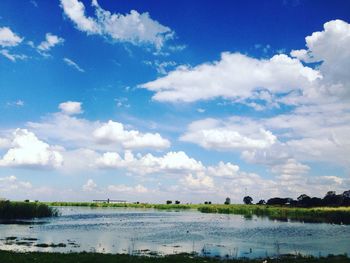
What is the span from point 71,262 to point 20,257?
14.4 feet

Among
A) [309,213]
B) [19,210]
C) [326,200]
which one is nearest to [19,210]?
[19,210]

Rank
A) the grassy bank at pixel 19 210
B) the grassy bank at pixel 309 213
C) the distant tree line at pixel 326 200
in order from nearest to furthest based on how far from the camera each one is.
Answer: the grassy bank at pixel 19 210 → the grassy bank at pixel 309 213 → the distant tree line at pixel 326 200

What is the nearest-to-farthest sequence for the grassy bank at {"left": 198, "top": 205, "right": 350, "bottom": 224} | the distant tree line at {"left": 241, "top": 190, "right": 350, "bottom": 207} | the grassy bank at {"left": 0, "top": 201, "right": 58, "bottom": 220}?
the grassy bank at {"left": 0, "top": 201, "right": 58, "bottom": 220} → the grassy bank at {"left": 198, "top": 205, "right": 350, "bottom": 224} → the distant tree line at {"left": 241, "top": 190, "right": 350, "bottom": 207}

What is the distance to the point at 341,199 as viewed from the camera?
162m

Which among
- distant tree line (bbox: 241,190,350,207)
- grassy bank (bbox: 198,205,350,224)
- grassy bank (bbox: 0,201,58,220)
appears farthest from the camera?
distant tree line (bbox: 241,190,350,207)

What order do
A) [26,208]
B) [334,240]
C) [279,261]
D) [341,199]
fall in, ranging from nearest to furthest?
[279,261], [334,240], [26,208], [341,199]

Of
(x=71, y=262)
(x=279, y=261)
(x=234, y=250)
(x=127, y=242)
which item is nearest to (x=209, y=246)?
(x=234, y=250)

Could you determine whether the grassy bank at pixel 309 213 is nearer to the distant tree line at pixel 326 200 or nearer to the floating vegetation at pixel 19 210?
the distant tree line at pixel 326 200

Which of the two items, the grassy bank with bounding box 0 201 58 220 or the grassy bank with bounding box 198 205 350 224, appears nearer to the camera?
the grassy bank with bounding box 0 201 58 220

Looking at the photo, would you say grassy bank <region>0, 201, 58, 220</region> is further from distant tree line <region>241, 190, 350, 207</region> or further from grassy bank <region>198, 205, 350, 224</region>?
distant tree line <region>241, 190, 350, 207</region>

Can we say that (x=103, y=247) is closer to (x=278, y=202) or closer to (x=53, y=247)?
(x=53, y=247)

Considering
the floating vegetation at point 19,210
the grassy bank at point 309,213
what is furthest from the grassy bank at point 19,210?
the grassy bank at point 309,213

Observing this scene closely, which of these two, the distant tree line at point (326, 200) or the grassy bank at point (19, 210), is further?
the distant tree line at point (326, 200)

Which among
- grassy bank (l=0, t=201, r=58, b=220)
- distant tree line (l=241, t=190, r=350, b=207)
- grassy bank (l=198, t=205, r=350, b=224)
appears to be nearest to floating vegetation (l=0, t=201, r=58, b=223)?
grassy bank (l=0, t=201, r=58, b=220)
